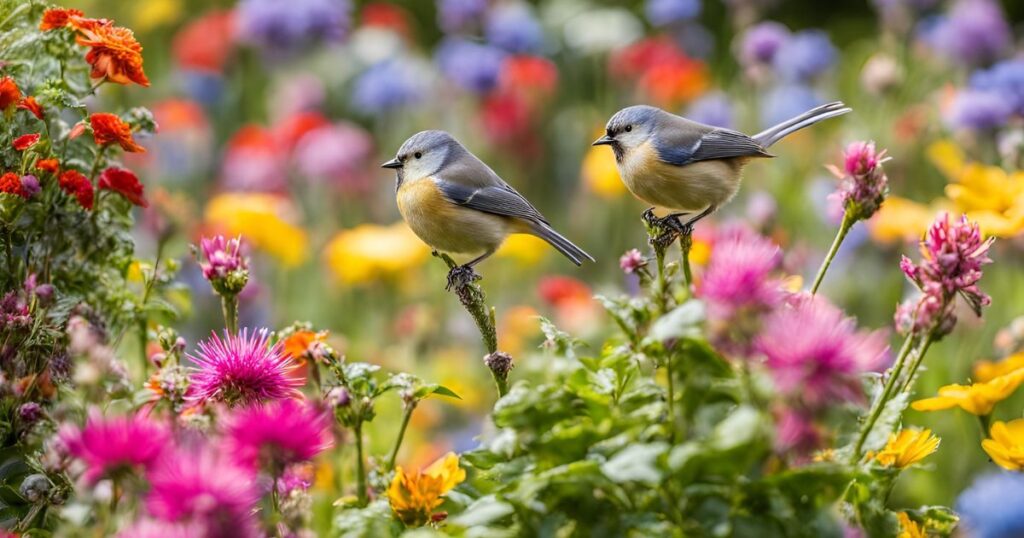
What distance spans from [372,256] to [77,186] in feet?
6.88

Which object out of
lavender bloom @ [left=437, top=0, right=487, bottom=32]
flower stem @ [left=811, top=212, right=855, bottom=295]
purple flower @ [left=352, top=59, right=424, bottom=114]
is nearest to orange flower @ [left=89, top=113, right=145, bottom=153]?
flower stem @ [left=811, top=212, right=855, bottom=295]

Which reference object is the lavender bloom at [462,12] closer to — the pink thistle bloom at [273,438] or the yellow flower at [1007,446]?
the yellow flower at [1007,446]

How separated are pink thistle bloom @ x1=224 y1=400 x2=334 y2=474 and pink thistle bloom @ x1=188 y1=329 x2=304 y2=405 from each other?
23 cm

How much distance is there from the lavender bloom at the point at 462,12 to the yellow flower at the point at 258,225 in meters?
1.50

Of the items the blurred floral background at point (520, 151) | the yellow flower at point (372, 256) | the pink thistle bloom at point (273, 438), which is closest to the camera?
the pink thistle bloom at point (273, 438)

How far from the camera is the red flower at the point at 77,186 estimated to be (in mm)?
1706

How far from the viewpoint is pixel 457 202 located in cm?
202

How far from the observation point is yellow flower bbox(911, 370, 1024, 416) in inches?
64.2

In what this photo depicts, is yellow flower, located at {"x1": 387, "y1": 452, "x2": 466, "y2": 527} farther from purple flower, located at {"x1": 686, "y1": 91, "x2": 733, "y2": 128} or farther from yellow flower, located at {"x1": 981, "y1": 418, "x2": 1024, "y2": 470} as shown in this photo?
purple flower, located at {"x1": 686, "y1": 91, "x2": 733, "y2": 128}

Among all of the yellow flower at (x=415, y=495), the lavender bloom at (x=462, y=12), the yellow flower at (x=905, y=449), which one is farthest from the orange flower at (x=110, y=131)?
the lavender bloom at (x=462, y=12)

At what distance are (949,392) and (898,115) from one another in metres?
3.18

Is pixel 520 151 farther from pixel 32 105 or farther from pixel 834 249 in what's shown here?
pixel 834 249

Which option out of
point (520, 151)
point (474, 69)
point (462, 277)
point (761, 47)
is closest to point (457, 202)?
point (462, 277)

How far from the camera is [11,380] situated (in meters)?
1.59
